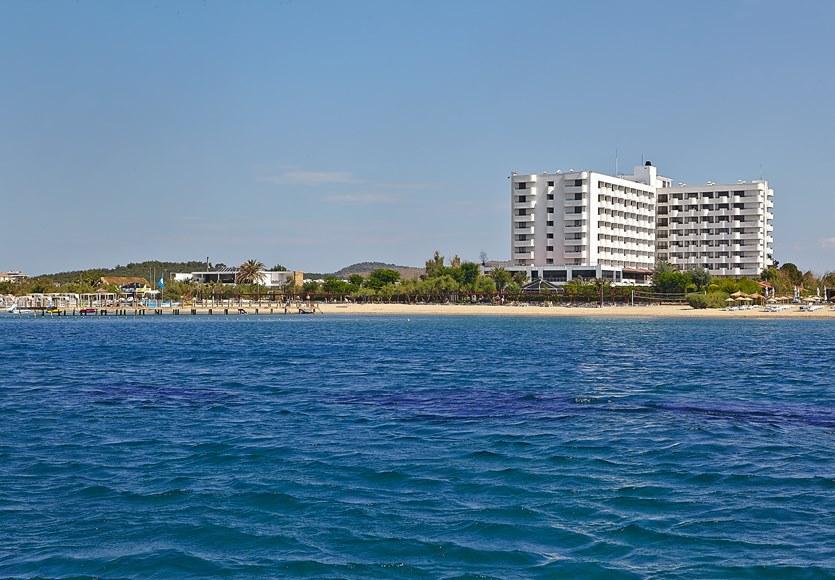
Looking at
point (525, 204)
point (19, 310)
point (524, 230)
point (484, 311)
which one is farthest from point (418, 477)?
point (19, 310)

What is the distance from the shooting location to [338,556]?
1361cm

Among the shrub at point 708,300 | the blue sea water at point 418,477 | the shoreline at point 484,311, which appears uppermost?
the shrub at point 708,300

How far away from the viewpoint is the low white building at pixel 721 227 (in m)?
180

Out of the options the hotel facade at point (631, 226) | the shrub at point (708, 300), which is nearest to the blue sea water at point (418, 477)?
the shrub at point (708, 300)

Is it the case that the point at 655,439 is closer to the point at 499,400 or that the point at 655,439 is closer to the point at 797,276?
the point at 499,400

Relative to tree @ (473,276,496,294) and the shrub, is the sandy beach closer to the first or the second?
the shrub

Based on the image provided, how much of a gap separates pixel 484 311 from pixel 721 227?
190ft

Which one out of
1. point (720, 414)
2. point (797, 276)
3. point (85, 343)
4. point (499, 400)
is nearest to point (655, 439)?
point (720, 414)

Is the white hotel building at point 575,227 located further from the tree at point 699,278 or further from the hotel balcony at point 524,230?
the tree at point 699,278

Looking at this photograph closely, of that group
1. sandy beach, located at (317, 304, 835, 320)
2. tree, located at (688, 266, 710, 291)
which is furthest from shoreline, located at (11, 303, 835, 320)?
tree, located at (688, 266, 710, 291)

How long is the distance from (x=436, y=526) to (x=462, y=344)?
5546 cm

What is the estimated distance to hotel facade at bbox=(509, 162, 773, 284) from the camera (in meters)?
169

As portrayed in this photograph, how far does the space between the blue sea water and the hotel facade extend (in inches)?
5104

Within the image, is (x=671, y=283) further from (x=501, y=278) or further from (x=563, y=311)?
(x=501, y=278)
